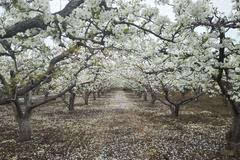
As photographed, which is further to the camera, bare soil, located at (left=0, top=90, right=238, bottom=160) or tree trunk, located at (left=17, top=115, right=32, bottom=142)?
tree trunk, located at (left=17, top=115, right=32, bottom=142)

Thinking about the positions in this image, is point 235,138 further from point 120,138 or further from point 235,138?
point 120,138

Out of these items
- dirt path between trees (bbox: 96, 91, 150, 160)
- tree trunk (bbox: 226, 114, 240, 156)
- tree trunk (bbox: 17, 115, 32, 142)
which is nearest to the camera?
tree trunk (bbox: 226, 114, 240, 156)

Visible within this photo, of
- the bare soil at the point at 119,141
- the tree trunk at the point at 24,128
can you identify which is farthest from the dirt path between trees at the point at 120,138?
the tree trunk at the point at 24,128

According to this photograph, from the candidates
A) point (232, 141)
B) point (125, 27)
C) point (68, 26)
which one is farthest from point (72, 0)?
point (232, 141)

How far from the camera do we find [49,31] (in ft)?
25.5

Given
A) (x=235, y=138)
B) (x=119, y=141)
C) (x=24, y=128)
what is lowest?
(x=119, y=141)

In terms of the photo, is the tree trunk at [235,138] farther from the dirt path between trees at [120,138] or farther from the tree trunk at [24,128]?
the tree trunk at [24,128]

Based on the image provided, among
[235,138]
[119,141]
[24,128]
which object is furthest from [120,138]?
[235,138]

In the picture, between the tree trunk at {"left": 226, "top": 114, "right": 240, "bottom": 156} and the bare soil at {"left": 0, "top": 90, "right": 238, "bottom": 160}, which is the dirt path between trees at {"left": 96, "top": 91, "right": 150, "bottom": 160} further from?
the tree trunk at {"left": 226, "top": 114, "right": 240, "bottom": 156}

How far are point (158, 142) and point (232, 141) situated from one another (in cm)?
494

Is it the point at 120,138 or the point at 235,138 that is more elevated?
the point at 235,138

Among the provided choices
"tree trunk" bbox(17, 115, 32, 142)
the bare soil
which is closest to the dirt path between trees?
the bare soil

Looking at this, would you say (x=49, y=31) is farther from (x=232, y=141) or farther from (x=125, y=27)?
(x=232, y=141)

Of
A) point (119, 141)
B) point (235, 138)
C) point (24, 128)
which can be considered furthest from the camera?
point (24, 128)
